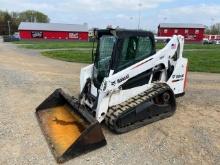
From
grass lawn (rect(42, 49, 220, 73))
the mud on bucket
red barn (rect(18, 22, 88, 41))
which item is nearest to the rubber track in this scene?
the mud on bucket

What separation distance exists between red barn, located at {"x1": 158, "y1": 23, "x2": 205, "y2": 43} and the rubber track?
6385 centimetres

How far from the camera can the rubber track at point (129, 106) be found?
5.38 m

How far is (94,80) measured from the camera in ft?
20.5

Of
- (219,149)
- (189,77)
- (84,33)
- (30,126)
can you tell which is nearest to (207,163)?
(219,149)

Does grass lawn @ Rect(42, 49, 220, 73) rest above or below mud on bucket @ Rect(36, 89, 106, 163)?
above

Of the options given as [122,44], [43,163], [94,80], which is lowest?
[43,163]

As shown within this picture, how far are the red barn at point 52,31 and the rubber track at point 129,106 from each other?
60121 millimetres

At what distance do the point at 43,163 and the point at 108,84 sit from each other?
6.31 ft

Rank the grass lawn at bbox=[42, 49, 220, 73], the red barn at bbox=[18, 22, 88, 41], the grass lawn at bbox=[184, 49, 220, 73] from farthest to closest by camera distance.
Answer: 1. the red barn at bbox=[18, 22, 88, 41]
2. the grass lawn at bbox=[42, 49, 220, 73]
3. the grass lawn at bbox=[184, 49, 220, 73]

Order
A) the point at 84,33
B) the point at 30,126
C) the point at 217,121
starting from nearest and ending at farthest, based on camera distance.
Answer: the point at 30,126 < the point at 217,121 < the point at 84,33

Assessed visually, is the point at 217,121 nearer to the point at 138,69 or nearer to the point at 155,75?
the point at 155,75

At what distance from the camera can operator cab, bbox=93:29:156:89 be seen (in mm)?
5598

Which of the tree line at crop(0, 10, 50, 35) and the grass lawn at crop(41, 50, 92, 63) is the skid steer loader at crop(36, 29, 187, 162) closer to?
the grass lawn at crop(41, 50, 92, 63)

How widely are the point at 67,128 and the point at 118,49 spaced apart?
6.32ft
